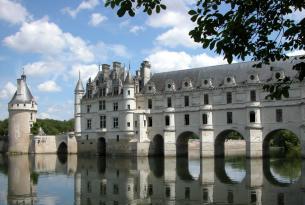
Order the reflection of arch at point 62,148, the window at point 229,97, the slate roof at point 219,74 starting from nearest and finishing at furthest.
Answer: the slate roof at point 219,74 < the window at point 229,97 < the reflection of arch at point 62,148

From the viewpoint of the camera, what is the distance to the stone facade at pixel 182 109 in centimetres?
4078

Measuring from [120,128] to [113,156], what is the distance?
3.58 meters

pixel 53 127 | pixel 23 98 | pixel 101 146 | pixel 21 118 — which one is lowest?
pixel 101 146

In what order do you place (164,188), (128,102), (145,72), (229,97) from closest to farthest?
(164,188) < (229,97) < (128,102) < (145,72)

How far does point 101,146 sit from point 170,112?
41.1 ft

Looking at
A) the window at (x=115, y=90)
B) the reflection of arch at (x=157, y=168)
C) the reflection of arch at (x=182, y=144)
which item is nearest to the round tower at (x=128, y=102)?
the window at (x=115, y=90)

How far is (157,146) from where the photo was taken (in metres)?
50.2

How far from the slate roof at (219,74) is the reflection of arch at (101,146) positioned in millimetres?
10575

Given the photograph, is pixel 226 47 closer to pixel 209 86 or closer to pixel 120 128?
pixel 209 86

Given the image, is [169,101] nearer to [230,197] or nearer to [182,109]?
[182,109]

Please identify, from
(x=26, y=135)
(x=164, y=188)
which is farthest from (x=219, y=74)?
(x=26, y=135)

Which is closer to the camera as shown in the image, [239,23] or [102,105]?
[239,23]

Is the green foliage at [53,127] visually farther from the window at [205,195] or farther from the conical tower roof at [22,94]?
the window at [205,195]

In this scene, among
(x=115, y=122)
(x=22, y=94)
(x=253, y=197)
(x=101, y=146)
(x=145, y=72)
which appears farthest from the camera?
(x=22, y=94)
